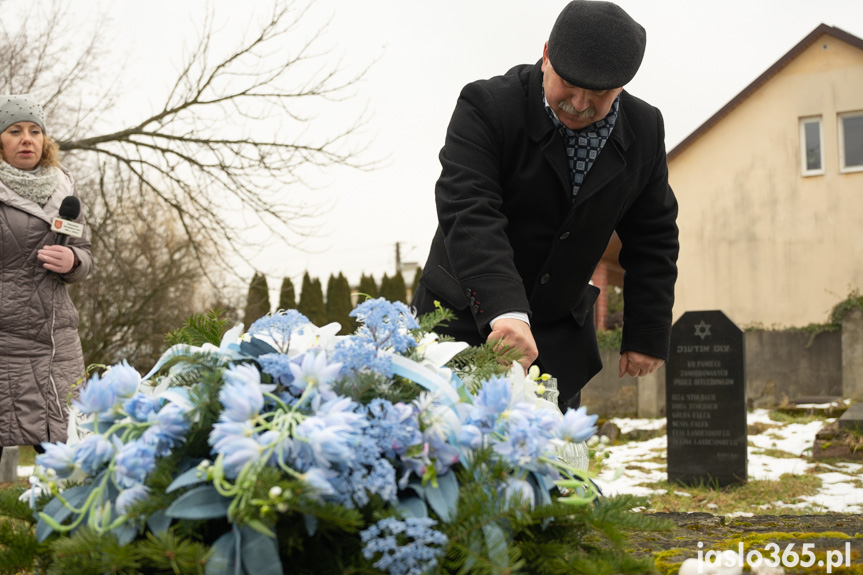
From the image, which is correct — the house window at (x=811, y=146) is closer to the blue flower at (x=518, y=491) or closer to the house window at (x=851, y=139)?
the house window at (x=851, y=139)

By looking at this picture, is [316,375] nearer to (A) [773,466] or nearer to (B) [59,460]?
(B) [59,460]

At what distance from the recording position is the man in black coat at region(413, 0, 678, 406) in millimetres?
2225

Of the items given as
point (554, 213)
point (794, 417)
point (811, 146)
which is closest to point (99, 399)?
point (554, 213)

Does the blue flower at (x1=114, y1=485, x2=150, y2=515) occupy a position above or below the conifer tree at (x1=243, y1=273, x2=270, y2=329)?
below

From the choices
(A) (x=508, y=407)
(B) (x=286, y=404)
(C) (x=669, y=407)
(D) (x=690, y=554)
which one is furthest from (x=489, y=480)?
(C) (x=669, y=407)

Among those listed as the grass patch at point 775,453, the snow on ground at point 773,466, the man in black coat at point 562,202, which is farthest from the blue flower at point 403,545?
the grass patch at point 775,453

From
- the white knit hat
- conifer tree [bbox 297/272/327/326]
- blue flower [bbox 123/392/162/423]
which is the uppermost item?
conifer tree [bbox 297/272/327/326]

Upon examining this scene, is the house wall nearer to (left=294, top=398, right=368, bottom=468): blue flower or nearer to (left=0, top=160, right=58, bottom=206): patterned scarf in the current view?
(left=0, top=160, right=58, bottom=206): patterned scarf

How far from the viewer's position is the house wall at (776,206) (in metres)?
18.0

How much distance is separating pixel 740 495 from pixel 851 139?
44.9 ft

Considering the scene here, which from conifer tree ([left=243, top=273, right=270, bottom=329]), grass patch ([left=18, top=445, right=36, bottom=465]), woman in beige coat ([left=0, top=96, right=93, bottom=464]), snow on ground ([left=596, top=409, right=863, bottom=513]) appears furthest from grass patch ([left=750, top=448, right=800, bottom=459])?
grass patch ([left=18, top=445, right=36, bottom=465])

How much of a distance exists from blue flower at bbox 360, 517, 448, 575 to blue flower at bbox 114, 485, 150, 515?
0.88 feet

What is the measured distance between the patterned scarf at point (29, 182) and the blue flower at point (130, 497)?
13.5 feet

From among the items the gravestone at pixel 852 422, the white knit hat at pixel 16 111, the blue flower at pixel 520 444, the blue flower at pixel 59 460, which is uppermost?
the white knit hat at pixel 16 111
